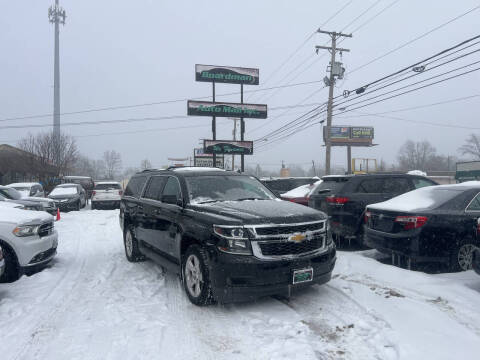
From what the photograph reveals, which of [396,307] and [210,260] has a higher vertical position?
[210,260]

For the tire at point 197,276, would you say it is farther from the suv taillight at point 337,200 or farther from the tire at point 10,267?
the suv taillight at point 337,200

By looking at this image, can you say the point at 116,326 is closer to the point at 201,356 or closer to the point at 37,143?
the point at 201,356

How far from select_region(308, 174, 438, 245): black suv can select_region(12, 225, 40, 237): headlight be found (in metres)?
5.83

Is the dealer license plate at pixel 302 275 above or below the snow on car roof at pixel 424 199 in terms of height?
below

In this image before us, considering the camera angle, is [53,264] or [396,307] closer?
[396,307]

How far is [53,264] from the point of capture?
7.19 metres

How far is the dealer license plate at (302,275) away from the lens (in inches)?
169

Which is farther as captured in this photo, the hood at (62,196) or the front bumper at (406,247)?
the hood at (62,196)

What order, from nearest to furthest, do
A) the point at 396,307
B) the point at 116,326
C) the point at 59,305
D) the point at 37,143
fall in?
the point at 116,326, the point at 396,307, the point at 59,305, the point at 37,143

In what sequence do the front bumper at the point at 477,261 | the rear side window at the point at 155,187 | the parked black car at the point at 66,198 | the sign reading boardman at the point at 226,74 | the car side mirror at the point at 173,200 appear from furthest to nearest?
the sign reading boardman at the point at 226,74 → the parked black car at the point at 66,198 → the rear side window at the point at 155,187 → the car side mirror at the point at 173,200 → the front bumper at the point at 477,261

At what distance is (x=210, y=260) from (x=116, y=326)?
128 cm

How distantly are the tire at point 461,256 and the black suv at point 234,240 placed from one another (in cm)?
242

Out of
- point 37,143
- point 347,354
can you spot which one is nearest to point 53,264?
point 347,354

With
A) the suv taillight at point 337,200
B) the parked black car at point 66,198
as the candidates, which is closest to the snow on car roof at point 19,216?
the suv taillight at point 337,200
